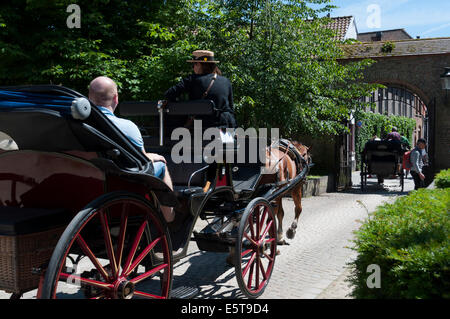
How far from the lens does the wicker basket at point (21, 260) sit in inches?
97.3

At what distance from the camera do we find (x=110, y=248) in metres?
2.65

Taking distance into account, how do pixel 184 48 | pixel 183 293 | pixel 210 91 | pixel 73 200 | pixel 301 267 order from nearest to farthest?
pixel 73 200
pixel 183 293
pixel 210 91
pixel 301 267
pixel 184 48

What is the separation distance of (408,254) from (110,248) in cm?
178

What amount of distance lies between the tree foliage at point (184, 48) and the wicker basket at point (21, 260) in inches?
309

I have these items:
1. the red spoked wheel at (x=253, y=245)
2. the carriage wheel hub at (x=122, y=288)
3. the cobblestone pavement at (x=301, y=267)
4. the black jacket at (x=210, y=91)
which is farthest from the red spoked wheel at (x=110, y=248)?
the black jacket at (x=210, y=91)

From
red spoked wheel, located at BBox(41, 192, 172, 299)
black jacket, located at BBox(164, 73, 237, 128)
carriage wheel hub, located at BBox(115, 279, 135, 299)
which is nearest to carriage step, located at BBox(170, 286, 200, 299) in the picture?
red spoked wheel, located at BBox(41, 192, 172, 299)

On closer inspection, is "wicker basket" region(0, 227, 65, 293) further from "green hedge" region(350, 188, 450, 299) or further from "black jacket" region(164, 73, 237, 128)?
"black jacket" region(164, 73, 237, 128)

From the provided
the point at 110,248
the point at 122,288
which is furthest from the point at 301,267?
the point at 110,248

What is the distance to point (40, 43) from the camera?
10727 millimetres

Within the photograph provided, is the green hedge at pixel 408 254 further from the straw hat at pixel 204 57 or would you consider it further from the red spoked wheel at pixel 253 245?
the straw hat at pixel 204 57

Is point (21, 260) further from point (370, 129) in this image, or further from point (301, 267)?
point (370, 129)

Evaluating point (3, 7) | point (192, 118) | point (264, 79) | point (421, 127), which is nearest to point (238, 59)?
point (264, 79)

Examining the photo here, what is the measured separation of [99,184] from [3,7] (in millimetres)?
9740

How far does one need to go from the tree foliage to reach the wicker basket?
7851 millimetres
